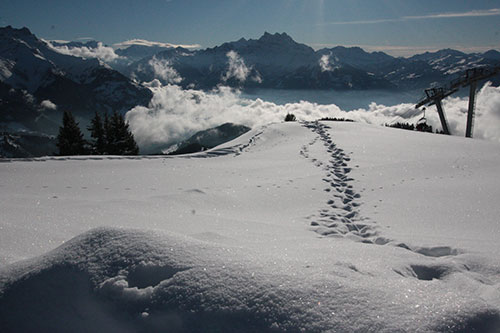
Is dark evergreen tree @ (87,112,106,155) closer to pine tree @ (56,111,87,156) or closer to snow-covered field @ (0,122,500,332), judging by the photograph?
pine tree @ (56,111,87,156)

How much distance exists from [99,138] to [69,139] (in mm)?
3685

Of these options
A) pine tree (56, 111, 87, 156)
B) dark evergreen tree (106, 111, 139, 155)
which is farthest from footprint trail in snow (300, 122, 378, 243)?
pine tree (56, 111, 87, 156)

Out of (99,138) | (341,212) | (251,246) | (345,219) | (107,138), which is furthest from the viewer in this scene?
(107,138)

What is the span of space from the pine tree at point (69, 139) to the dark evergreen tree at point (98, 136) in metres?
1.52

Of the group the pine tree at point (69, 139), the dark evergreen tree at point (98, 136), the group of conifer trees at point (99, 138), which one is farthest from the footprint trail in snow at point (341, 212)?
the pine tree at point (69, 139)

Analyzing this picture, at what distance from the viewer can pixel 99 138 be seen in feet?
136

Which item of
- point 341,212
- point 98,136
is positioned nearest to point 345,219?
point 341,212

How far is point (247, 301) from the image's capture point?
2.28 metres

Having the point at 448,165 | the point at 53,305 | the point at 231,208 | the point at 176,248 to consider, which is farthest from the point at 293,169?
the point at 53,305

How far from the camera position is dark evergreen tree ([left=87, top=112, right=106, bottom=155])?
Answer: 40466mm

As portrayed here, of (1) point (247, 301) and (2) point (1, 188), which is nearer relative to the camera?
(1) point (247, 301)

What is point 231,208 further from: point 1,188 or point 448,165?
point 448,165

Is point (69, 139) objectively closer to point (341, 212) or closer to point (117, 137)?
point (117, 137)

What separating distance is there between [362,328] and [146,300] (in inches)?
67.2
